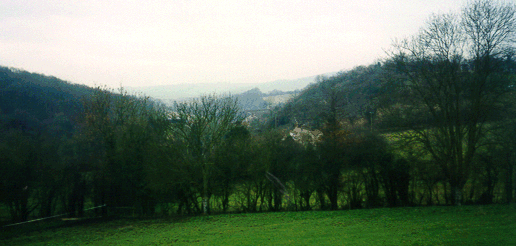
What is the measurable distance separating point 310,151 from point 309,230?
810 centimetres

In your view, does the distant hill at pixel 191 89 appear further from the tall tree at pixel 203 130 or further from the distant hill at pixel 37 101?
the distant hill at pixel 37 101

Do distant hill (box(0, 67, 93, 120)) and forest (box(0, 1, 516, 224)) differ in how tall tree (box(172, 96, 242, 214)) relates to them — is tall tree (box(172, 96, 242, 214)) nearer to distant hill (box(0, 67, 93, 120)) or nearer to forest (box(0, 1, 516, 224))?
forest (box(0, 1, 516, 224))

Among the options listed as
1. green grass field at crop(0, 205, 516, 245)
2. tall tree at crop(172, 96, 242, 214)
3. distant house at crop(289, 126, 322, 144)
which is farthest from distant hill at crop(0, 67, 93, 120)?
distant house at crop(289, 126, 322, 144)

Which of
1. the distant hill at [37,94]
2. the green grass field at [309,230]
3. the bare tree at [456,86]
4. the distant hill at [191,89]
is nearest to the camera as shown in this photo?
the green grass field at [309,230]

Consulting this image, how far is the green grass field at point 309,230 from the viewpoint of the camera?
32.9ft

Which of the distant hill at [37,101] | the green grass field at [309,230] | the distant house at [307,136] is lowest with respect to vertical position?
the green grass field at [309,230]

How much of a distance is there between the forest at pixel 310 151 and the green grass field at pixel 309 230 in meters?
2.40

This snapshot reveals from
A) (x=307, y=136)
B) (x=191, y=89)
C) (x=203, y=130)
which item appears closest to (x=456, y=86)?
(x=307, y=136)

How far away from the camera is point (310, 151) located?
67.1 ft

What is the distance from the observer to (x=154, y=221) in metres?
18.6

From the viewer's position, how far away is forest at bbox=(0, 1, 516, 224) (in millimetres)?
17609

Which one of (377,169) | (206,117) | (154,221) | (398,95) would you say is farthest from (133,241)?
(398,95)

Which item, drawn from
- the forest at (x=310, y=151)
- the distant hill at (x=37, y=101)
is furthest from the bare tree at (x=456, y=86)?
the distant hill at (x=37, y=101)

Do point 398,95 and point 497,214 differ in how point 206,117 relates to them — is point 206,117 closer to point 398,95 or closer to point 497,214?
point 398,95
